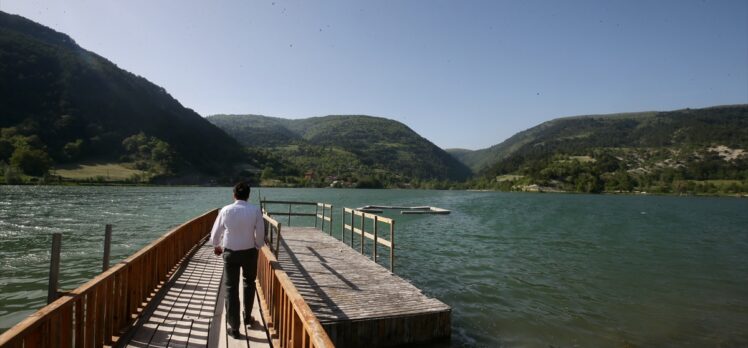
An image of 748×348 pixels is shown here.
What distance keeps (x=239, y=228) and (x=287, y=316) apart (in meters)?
1.43

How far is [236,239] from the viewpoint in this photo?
5.66 metres

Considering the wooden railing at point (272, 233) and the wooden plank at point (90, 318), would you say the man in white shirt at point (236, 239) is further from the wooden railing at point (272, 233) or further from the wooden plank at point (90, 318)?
the wooden railing at point (272, 233)

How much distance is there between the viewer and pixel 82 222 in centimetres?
3142

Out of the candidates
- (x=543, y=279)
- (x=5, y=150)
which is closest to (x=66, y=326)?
(x=543, y=279)

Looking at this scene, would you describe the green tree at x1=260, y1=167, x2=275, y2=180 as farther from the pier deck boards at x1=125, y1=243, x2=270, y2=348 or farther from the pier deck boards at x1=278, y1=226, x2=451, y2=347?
the pier deck boards at x1=125, y1=243, x2=270, y2=348

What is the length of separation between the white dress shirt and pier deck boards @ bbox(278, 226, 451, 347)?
8.28 ft

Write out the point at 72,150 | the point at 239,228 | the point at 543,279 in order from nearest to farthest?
the point at 239,228, the point at 543,279, the point at 72,150

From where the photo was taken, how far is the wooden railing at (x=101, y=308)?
3.49 metres

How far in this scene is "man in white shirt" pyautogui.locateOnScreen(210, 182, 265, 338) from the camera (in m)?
5.64

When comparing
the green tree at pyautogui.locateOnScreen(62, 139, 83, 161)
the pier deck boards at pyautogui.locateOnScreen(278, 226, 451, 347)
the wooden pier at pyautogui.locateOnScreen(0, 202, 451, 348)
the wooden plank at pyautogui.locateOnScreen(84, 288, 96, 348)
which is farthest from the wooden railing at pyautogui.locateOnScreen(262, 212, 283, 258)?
the green tree at pyautogui.locateOnScreen(62, 139, 83, 161)

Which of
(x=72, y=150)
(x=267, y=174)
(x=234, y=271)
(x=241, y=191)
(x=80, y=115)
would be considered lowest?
(x=234, y=271)

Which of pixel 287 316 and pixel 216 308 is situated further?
pixel 216 308

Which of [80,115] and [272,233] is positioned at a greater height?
[80,115]

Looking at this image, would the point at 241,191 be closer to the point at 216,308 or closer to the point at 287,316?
the point at 287,316
